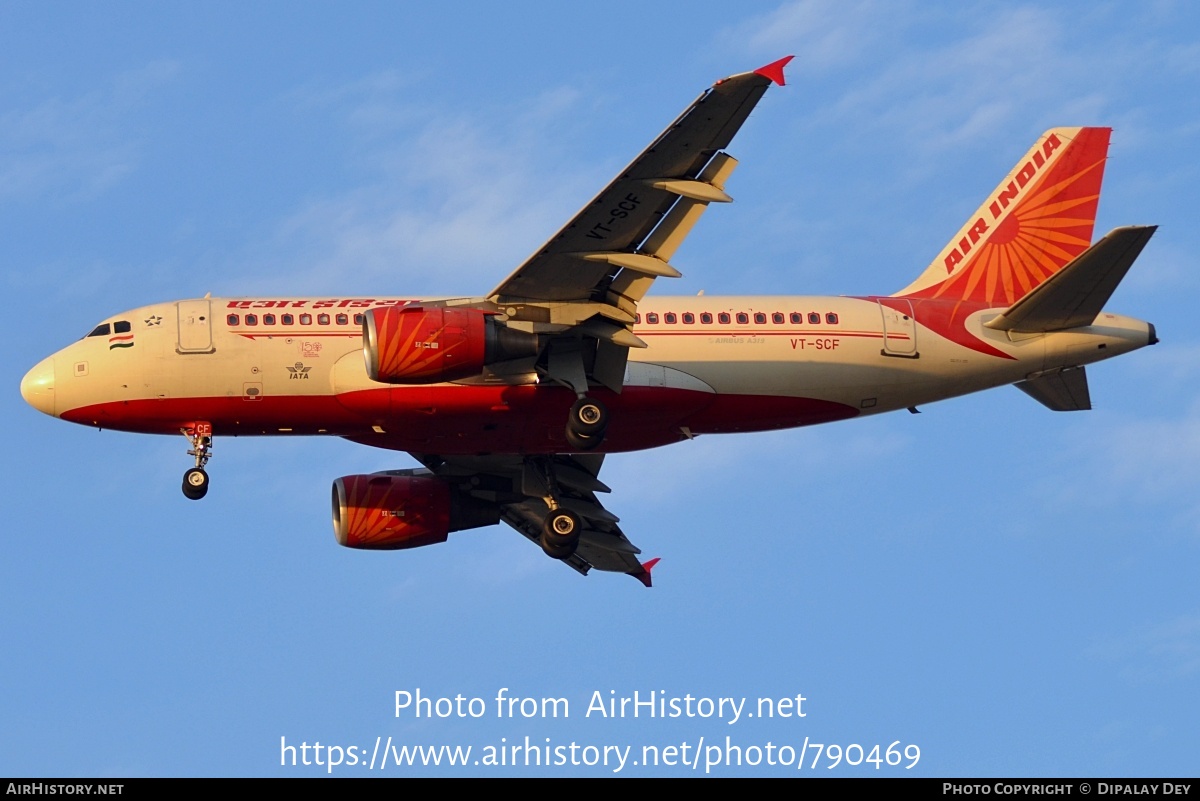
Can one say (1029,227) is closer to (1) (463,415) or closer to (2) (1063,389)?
(2) (1063,389)

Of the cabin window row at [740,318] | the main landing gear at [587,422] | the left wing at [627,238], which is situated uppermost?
the cabin window row at [740,318]

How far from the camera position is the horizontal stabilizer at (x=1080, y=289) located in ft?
179

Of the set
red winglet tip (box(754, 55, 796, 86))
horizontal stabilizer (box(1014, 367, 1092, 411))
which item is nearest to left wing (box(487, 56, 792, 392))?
red winglet tip (box(754, 55, 796, 86))

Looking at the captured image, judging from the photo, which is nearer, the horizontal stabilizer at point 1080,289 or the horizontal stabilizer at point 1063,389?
the horizontal stabilizer at point 1080,289

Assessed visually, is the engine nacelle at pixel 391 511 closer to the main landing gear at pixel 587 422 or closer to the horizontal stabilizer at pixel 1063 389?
the main landing gear at pixel 587 422

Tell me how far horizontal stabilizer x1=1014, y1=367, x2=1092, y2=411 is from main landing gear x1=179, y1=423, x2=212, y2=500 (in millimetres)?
21542

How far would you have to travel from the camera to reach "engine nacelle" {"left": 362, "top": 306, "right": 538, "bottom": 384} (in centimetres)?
5334

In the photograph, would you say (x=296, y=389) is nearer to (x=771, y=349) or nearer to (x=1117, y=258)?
(x=771, y=349)

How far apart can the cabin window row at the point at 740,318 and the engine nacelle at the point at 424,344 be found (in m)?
5.37

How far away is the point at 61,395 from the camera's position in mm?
57406

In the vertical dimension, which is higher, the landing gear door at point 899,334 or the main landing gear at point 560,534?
the landing gear door at point 899,334

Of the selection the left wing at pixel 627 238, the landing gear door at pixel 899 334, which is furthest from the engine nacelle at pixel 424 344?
the landing gear door at pixel 899 334

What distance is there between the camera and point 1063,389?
5931 centimetres

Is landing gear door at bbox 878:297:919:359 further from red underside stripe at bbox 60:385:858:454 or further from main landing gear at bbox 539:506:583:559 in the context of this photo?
main landing gear at bbox 539:506:583:559
